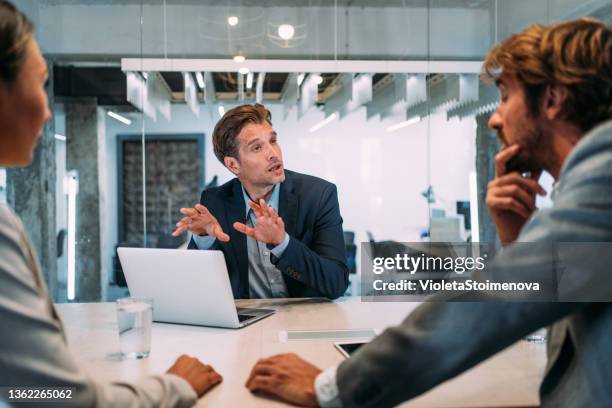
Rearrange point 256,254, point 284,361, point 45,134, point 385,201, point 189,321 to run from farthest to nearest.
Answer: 1. point 385,201
2. point 45,134
3. point 256,254
4. point 189,321
5. point 284,361

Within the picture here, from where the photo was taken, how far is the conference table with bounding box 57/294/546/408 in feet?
3.93

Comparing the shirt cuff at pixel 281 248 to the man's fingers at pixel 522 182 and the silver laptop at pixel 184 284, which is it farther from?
the man's fingers at pixel 522 182

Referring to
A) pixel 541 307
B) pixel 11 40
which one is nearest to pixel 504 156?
pixel 541 307

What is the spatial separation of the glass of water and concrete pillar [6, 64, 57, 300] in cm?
353

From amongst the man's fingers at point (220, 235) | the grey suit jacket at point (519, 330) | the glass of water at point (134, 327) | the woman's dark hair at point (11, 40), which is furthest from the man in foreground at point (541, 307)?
the man's fingers at point (220, 235)

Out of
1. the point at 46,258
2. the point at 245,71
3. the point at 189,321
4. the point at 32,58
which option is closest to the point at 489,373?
the point at 189,321

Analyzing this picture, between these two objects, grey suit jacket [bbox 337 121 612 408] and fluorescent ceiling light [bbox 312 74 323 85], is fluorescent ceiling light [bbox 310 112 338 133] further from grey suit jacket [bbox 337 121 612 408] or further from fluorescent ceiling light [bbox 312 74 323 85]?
grey suit jacket [bbox 337 121 612 408]

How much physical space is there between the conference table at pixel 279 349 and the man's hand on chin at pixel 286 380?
3cm

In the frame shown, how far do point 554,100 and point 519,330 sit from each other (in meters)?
0.50

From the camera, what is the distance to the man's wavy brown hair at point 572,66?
3.87 feet

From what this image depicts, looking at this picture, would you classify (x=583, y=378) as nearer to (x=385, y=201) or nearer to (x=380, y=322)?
(x=380, y=322)

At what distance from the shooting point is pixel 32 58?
100cm

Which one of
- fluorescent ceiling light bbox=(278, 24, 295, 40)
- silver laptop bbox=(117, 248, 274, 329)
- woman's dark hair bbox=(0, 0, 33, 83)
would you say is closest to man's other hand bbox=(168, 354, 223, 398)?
silver laptop bbox=(117, 248, 274, 329)

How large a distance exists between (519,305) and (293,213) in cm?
160
